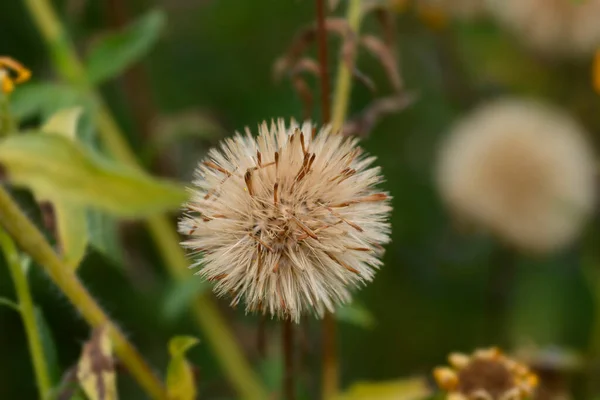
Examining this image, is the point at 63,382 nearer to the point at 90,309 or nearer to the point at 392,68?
the point at 90,309

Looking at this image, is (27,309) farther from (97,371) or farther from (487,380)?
(487,380)

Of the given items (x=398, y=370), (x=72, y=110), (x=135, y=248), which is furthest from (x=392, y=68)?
(x=135, y=248)

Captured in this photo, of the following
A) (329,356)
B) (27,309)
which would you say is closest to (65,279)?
(27,309)

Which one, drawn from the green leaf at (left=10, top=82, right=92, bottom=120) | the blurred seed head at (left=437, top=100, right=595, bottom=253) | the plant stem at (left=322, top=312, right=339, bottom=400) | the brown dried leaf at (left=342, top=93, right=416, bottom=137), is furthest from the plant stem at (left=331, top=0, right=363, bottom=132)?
the blurred seed head at (left=437, top=100, right=595, bottom=253)

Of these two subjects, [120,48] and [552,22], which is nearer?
[120,48]

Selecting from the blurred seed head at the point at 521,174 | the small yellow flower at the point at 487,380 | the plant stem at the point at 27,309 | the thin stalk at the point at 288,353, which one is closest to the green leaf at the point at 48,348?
the plant stem at the point at 27,309

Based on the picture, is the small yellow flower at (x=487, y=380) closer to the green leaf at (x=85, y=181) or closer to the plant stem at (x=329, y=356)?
the plant stem at (x=329, y=356)
